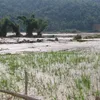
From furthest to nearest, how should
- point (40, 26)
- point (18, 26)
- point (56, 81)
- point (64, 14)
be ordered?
point (64, 14) → point (40, 26) → point (18, 26) → point (56, 81)

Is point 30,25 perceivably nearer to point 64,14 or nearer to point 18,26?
point 18,26

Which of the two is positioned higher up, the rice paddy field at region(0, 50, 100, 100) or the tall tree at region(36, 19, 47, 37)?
the rice paddy field at region(0, 50, 100, 100)

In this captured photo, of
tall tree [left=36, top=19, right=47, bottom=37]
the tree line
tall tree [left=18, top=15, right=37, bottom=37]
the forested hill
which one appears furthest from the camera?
the forested hill

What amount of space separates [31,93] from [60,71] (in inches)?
79.1

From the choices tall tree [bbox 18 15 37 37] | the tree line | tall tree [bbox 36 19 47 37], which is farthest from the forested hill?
the tree line

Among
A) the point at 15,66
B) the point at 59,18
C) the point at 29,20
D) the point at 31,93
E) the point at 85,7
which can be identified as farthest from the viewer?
the point at 85,7

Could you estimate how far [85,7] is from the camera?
10362 cm

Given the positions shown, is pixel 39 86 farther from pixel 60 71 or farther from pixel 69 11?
pixel 69 11

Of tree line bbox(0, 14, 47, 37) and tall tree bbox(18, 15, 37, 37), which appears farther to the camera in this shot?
tall tree bbox(18, 15, 37, 37)

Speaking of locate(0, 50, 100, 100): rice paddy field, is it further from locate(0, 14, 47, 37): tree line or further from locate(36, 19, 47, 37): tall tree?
locate(36, 19, 47, 37): tall tree

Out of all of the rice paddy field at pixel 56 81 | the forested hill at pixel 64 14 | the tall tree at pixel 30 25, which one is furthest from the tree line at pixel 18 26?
the forested hill at pixel 64 14

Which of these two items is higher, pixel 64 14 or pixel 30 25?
pixel 64 14

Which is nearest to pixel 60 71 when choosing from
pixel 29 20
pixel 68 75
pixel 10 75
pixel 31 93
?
pixel 68 75

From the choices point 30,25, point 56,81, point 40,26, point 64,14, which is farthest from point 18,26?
point 64,14
